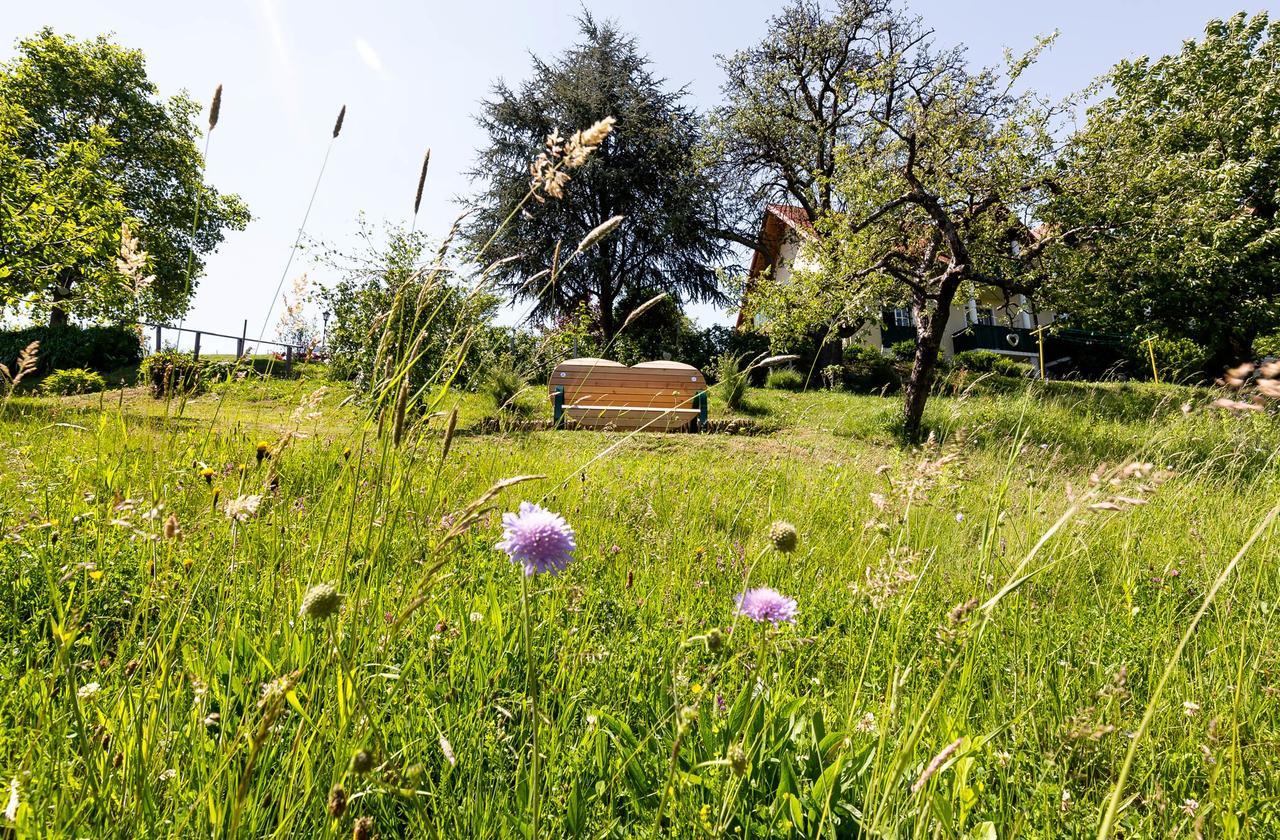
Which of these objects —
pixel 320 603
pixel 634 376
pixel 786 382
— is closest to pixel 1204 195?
pixel 786 382

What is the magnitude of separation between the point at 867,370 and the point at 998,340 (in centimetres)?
1241

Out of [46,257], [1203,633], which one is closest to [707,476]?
[1203,633]

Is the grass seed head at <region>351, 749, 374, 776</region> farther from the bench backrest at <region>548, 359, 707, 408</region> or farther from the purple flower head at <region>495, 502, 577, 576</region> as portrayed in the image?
the bench backrest at <region>548, 359, 707, 408</region>

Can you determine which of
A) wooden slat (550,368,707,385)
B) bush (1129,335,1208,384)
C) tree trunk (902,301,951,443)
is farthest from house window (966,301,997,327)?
wooden slat (550,368,707,385)

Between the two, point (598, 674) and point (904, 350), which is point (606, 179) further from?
point (598, 674)

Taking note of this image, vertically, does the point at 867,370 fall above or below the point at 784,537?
above

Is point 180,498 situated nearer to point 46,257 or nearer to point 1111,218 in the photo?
point 46,257

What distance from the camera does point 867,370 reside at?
20500 mm

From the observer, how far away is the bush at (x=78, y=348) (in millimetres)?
18297

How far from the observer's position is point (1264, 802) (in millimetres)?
1309

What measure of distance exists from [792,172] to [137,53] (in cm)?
2425

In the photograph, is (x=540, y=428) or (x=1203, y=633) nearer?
(x=1203, y=633)

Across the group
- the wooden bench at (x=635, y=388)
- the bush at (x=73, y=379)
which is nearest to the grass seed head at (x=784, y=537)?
the bush at (x=73, y=379)

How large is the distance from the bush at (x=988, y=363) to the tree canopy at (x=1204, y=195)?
10.8 ft
